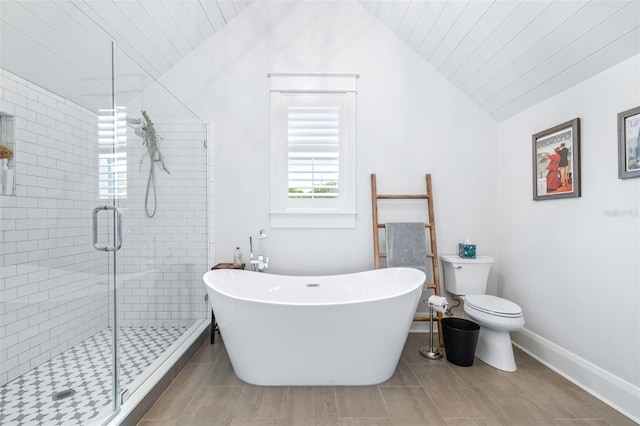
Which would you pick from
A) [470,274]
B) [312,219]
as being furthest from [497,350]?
[312,219]

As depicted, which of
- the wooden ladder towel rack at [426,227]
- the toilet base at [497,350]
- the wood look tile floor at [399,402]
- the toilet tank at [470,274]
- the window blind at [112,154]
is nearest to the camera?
the wood look tile floor at [399,402]

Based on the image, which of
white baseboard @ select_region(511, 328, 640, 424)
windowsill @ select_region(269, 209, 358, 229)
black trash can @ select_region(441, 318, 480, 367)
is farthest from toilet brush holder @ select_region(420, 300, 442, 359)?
windowsill @ select_region(269, 209, 358, 229)

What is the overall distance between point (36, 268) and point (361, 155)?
255 centimetres

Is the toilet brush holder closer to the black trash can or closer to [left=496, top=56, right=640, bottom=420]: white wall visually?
the black trash can

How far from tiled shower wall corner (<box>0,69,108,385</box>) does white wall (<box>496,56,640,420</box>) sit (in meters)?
3.10

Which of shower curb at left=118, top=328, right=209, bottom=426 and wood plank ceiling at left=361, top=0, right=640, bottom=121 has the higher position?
wood plank ceiling at left=361, top=0, right=640, bottom=121

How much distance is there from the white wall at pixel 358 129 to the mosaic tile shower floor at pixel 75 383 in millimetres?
1010

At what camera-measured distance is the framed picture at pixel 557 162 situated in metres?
1.93

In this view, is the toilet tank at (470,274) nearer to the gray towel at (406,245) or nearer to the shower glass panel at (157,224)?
the gray towel at (406,245)

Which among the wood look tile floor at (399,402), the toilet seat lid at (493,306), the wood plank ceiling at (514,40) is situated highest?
the wood plank ceiling at (514,40)

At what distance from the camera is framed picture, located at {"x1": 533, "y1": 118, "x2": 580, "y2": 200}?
Answer: 6.33ft

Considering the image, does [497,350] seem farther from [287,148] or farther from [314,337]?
[287,148]

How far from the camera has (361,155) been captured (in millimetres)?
2758

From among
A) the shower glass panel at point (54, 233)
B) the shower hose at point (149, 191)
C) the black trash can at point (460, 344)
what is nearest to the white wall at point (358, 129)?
the shower hose at point (149, 191)
